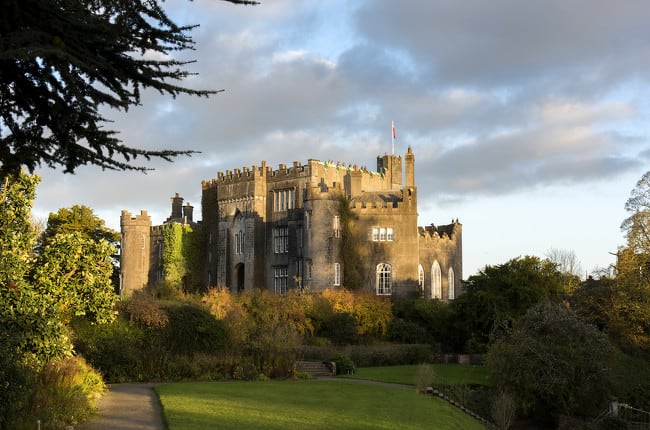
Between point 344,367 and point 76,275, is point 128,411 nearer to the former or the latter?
point 76,275

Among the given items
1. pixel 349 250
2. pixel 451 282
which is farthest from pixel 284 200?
pixel 451 282

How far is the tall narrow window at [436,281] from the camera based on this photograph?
53.4 metres

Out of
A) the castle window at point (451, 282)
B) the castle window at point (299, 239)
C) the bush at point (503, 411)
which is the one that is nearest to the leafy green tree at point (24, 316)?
the bush at point (503, 411)

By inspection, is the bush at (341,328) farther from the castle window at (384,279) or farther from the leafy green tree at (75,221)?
the leafy green tree at (75,221)

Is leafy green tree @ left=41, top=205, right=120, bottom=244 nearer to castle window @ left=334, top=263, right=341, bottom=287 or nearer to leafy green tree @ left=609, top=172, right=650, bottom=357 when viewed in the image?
castle window @ left=334, top=263, right=341, bottom=287

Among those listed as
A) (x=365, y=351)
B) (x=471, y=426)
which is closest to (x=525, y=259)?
(x=365, y=351)

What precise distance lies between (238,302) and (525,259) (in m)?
15.1

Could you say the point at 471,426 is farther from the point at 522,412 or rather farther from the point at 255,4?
the point at 255,4

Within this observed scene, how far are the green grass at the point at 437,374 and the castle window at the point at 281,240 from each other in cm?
1903

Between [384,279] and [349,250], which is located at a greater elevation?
[349,250]

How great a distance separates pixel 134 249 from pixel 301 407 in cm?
4479

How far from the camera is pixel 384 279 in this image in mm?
49875

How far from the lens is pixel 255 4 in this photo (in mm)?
7391

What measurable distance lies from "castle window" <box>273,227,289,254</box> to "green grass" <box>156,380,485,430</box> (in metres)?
27.8
